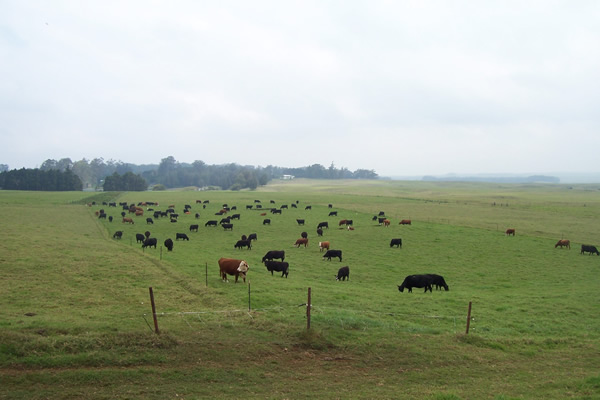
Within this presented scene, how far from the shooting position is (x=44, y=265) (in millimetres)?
20641

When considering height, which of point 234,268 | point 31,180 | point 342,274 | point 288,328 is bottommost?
point 342,274

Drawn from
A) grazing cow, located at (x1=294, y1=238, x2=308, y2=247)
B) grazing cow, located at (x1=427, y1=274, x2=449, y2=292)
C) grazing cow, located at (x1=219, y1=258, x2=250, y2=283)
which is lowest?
grazing cow, located at (x1=427, y1=274, x2=449, y2=292)

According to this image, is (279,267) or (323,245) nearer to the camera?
(279,267)

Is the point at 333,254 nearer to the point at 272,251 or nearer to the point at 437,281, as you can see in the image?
the point at 272,251

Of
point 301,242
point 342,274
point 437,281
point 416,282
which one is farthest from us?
point 301,242

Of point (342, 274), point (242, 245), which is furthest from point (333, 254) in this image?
point (242, 245)

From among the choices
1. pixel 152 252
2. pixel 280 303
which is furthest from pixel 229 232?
pixel 280 303

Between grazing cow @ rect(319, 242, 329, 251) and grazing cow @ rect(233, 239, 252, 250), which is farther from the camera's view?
grazing cow @ rect(319, 242, 329, 251)

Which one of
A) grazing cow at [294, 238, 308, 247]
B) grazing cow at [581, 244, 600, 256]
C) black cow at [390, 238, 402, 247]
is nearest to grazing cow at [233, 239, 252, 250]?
grazing cow at [294, 238, 308, 247]

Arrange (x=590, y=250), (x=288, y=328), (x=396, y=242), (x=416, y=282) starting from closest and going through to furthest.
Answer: (x=288, y=328) < (x=416, y=282) < (x=590, y=250) < (x=396, y=242)

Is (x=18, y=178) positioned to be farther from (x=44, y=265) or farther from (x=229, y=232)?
(x=44, y=265)

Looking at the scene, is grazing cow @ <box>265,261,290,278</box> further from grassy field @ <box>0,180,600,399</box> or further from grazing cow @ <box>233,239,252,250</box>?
grazing cow @ <box>233,239,252,250</box>

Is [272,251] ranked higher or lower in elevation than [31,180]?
lower

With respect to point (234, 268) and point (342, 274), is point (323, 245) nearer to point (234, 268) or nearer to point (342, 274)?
point (342, 274)
